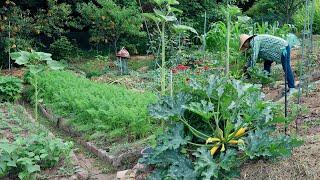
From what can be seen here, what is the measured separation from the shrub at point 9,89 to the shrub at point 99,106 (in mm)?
407

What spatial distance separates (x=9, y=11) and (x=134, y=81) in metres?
4.35

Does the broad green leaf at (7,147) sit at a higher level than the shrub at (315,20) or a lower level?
lower

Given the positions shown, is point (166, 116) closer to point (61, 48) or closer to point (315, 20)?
point (61, 48)

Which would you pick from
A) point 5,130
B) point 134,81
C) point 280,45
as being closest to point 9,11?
point 134,81

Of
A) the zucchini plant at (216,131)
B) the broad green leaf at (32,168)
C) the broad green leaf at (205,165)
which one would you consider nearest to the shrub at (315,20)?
the zucchini plant at (216,131)

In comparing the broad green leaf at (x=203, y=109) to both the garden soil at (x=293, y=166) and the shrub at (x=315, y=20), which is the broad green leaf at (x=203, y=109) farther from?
the shrub at (x=315, y=20)

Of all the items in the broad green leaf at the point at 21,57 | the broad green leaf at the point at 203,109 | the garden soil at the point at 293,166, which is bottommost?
the garden soil at the point at 293,166

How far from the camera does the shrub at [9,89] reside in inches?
331

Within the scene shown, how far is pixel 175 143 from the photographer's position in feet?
14.1

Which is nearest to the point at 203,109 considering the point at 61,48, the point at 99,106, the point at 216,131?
the point at 216,131

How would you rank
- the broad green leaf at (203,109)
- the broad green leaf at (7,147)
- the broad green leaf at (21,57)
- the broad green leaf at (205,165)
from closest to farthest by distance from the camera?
1. the broad green leaf at (205,165)
2. the broad green leaf at (203,109)
3. the broad green leaf at (7,147)
4. the broad green leaf at (21,57)

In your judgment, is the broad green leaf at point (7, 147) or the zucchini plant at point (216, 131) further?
the broad green leaf at point (7, 147)

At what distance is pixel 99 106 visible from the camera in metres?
6.55

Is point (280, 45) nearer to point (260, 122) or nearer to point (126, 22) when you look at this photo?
point (260, 122)
